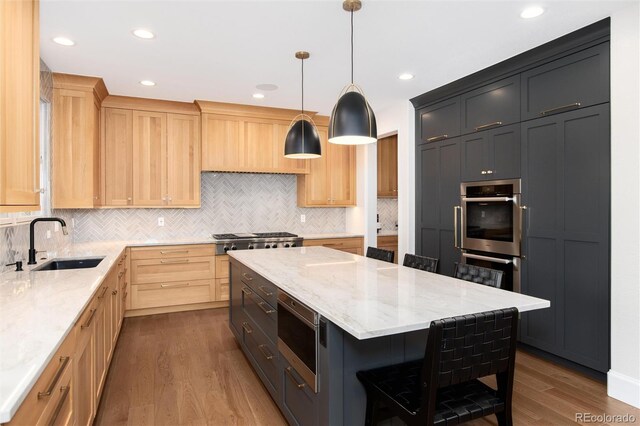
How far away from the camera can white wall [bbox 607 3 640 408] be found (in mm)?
2525

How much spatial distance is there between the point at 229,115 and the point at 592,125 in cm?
393

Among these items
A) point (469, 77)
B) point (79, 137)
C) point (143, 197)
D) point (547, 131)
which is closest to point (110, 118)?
point (79, 137)

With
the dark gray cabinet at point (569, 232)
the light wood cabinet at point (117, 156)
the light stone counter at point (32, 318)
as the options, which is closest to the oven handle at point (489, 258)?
the dark gray cabinet at point (569, 232)

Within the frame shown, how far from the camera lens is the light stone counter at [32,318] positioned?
1023 mm

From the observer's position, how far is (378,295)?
6.48 ft

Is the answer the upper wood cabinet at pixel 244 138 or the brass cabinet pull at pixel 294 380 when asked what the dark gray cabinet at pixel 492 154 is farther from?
the brass cabinet pull at pixel 294 380

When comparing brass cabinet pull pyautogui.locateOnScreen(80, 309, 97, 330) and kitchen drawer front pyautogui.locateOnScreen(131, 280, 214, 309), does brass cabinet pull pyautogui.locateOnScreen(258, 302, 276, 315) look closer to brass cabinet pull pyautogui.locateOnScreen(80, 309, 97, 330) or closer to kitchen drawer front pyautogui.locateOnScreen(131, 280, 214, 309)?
brass cabinet pull pyautogui.locateOnScreen(80, 309, 97, 330)

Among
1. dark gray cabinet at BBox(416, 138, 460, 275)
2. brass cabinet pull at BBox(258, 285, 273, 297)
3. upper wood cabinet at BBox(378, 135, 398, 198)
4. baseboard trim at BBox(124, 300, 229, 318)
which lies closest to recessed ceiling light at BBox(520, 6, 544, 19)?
dark gray cabinet at BBox(416, 138, 460, 275)

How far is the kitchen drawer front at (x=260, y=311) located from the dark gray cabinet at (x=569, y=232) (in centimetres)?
229

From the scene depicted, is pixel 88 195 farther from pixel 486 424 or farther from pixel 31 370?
pixel 486 424

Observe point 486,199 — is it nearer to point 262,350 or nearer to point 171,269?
point 262,350

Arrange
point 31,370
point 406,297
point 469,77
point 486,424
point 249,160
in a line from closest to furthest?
point 31,370, point 406,297, point 486,424, point 469,77, point 249,160

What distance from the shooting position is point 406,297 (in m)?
1.94

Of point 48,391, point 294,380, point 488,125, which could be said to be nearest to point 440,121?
point 488,125
